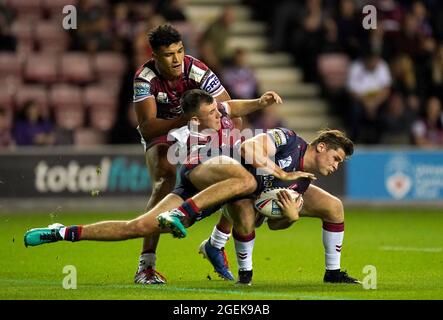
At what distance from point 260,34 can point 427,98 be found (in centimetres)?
379

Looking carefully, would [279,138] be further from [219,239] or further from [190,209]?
[219,239]

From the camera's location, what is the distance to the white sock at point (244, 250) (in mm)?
9648

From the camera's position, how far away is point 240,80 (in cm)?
1956

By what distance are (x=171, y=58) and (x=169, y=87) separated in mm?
353

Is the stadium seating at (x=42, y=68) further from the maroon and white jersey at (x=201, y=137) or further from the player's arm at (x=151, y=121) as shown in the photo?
the maroon and white jersey at (x=201, y=137)

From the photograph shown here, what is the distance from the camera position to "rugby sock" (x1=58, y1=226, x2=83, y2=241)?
31.0 ft

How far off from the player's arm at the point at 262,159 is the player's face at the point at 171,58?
1.19 m

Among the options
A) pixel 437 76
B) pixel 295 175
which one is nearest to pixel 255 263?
pixel 295 175

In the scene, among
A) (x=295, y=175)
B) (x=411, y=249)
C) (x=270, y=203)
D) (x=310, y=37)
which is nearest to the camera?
(x=295, y=175)

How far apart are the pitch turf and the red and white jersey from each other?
142cm

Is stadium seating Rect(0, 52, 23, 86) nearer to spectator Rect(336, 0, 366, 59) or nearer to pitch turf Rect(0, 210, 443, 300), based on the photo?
pitch turf Rect(0, 210, 443, 300)

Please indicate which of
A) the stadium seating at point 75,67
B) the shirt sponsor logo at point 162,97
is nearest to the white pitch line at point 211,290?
the shirt sponsor logo at point 162,97
